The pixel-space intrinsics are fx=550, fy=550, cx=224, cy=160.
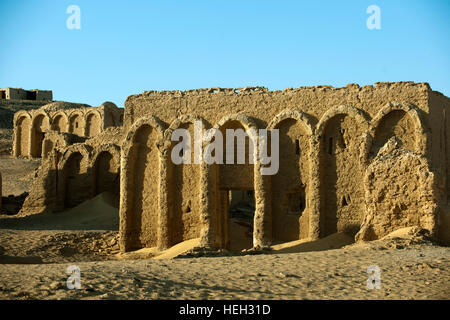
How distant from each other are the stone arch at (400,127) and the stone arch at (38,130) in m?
32.1

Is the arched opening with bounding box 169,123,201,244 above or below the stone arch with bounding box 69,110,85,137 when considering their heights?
below

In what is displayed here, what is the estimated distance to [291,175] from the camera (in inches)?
662

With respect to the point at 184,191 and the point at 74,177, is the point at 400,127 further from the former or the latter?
the point at 74,177

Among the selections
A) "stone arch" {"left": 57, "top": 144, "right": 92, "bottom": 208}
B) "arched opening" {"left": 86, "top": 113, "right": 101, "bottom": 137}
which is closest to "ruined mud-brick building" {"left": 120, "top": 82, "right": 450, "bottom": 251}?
"stone arch" {"left": 57, "top": 144, "right": 92, "bottom": 208}

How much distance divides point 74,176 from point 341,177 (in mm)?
14608

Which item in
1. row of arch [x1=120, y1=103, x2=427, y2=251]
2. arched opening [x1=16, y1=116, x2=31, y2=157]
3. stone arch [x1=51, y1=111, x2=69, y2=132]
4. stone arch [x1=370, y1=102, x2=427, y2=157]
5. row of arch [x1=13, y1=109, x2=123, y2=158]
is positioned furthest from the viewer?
arched opening [x1=16, y1=116, x2=31, y2=157]

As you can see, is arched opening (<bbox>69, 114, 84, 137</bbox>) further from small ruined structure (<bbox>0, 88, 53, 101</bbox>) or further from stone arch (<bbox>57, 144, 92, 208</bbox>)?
small ruined structure (<bbox>0, 88, 53, 101</bbox>)

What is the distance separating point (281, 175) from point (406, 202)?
4.54 metres

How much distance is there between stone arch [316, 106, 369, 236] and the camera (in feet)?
52.0

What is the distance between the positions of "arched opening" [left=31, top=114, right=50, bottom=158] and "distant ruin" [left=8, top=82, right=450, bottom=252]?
84.9ft

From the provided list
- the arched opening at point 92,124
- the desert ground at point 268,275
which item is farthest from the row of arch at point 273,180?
the arched opening at point 92,124

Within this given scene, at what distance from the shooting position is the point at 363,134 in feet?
51.6

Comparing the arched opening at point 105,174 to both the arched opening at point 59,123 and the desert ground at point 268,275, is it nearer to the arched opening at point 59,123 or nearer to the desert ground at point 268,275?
the desert ground at point 268,275

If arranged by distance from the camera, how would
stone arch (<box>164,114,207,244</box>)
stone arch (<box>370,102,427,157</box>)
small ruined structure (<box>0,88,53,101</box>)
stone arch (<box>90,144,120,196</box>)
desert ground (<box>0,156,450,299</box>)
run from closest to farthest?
desert ground (<box>0,156,450,299</box>)
stone arch (<box>370,102,427,157</box>)
stone arch (<box>164,114,207,244</box>)
stone arch (<box>90,144,120,196</box>)
small ruined structure (<box>0,88,53,101</box>)
